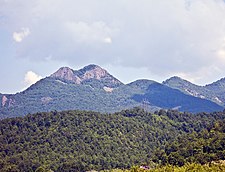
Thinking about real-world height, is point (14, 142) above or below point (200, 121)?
below

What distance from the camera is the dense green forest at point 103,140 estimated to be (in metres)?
100

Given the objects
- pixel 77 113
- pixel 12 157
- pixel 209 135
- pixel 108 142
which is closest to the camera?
pixel 209 135

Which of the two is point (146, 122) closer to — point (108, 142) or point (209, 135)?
point (108, 142)

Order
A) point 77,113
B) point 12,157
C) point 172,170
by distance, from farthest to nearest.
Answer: point 77,113 < point 12,157 < point 172,170

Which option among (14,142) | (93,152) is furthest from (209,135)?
(14,142)

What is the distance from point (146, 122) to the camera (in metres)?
143

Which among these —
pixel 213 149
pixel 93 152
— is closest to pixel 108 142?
pixel 93 152

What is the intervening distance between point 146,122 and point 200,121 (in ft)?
54.3

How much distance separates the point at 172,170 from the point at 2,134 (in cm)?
7458

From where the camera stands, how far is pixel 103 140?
124m

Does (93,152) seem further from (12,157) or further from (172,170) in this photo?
(172,170)

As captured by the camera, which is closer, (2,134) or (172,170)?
(172,170)

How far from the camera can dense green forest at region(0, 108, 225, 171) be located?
10019cm

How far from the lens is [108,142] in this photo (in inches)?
4840
